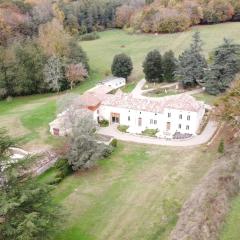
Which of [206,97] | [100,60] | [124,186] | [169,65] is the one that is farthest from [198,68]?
[124,186]

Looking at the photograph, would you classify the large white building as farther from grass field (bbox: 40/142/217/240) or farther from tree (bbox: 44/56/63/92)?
tree (bbox: 44/56/63/92)

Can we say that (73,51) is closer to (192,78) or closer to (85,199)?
(192,78)

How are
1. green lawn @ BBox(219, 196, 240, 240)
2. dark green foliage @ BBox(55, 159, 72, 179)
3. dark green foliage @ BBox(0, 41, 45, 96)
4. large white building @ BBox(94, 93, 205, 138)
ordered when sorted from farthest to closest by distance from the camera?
dark green foliage @ BBox(0, 41, 45, 96), large white building @ BBox(94, 93, 205, 138), dark green foliage @ BBox(55, 159, 72, 179), green lawn @ BBox(219, 196, 240, 240)

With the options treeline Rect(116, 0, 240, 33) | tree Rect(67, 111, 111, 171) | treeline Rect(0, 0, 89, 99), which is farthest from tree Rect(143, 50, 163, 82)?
treeline Rect(116, 0, 240, 33)

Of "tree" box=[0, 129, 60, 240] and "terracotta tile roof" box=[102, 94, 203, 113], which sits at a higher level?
"tree" box=[0, 129, 60, 240]

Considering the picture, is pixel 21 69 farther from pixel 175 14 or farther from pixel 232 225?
→ pixel 175 14

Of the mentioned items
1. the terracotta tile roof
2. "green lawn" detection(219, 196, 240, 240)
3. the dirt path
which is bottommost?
the dirt path
